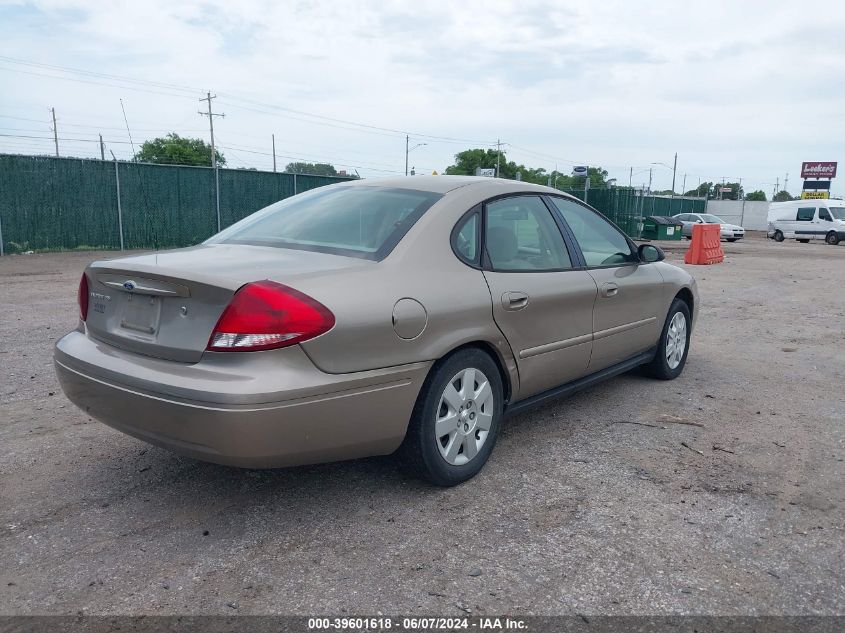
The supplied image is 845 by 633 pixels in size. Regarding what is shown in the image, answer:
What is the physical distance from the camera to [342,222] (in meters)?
3.51

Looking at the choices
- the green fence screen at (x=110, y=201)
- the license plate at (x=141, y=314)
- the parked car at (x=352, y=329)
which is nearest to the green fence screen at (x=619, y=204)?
the green fence screen at (x=110, y=201)

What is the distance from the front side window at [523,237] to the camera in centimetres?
364

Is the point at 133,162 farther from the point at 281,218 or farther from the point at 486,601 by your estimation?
the point at 486,601

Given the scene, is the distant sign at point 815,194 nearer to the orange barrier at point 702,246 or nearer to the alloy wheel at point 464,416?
the orange barrier at point 702,246

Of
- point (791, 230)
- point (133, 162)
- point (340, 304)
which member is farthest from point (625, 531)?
point (791, 230)

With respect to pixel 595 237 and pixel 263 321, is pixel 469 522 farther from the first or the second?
pixel 595 237

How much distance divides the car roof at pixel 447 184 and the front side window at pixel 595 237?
16.2 inches

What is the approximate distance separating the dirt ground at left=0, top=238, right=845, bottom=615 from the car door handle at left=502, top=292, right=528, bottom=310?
867 millimetres

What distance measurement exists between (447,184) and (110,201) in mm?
14875

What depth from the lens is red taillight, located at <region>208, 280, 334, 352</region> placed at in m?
2.63

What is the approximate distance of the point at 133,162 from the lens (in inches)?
650

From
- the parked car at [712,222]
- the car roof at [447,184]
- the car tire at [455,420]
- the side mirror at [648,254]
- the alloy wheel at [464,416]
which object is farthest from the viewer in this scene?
the parked car at [712,222]

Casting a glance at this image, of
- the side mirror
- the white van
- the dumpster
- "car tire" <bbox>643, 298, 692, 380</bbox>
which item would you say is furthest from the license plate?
the white van

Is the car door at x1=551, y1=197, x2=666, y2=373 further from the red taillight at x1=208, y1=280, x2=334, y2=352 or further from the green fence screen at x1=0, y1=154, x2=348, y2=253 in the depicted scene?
the green fence screen at x1=0, y1=154, x2=348, y2=253
